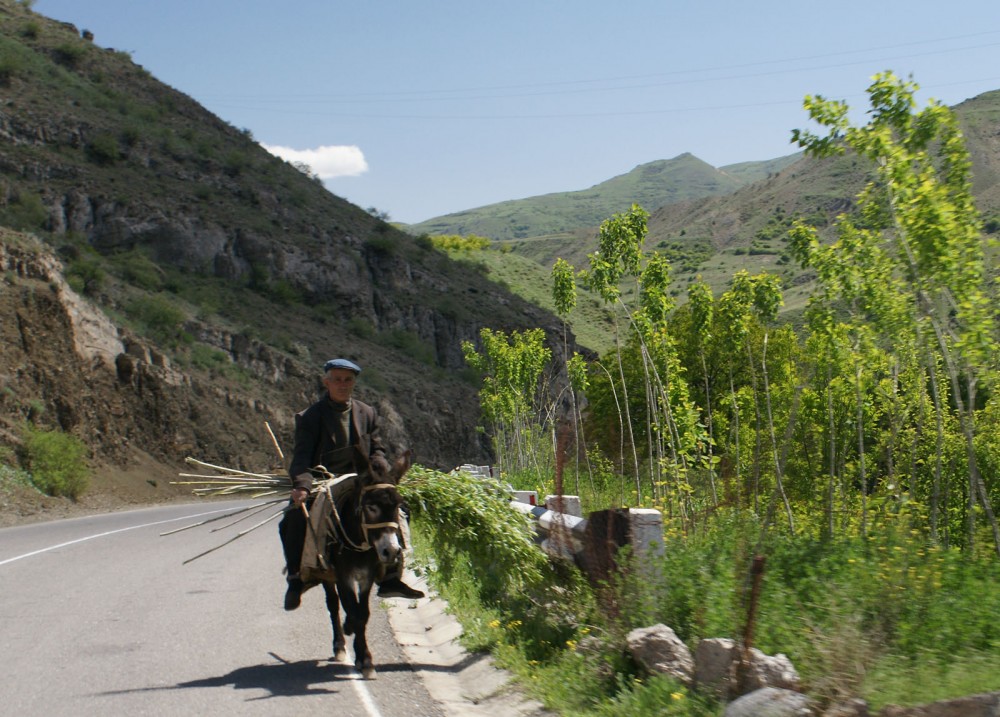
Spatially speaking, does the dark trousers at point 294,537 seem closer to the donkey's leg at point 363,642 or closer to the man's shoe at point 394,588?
the donkey's leg at point 363,642

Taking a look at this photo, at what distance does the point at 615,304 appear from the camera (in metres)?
18.8

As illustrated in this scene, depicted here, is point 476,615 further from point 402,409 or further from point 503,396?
point 402,409

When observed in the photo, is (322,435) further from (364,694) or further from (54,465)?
(54,465)

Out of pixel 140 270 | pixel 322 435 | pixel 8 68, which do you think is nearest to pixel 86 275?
pixel 140 270

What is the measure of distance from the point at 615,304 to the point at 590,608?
11195 millimetres

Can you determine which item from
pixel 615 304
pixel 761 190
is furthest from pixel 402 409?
pixel 761 190

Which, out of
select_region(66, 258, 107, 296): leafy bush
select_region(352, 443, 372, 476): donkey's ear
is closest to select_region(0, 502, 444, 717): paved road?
select_region(352, 443, 372, 476): donkey's ear

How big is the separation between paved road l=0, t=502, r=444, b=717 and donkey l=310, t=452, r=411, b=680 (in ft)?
1.37

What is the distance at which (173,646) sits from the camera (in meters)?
8.84

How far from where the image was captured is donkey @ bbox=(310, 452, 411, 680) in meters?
8.07

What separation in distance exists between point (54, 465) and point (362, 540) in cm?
2738

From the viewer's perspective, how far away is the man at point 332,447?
8.49 m

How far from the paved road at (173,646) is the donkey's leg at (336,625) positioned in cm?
10

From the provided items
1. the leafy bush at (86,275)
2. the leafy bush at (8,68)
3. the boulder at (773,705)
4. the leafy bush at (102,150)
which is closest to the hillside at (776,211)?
the leafy bush at (102,150)
